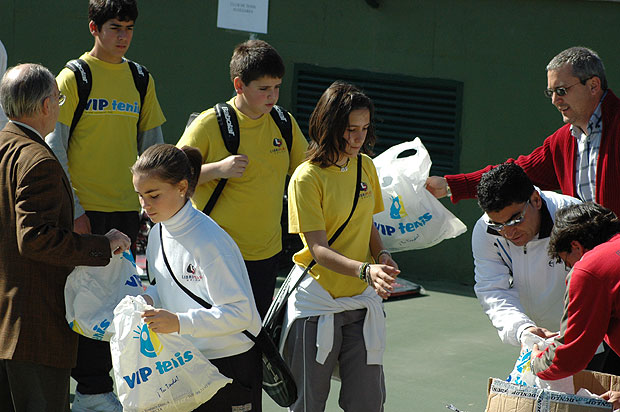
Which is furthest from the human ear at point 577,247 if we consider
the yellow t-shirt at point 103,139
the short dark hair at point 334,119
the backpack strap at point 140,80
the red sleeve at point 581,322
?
the backpack strap at point 140,80

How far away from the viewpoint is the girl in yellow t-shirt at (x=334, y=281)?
379 cm

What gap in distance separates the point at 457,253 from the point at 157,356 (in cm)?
603

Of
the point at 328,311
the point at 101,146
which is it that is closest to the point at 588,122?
the point at 328,311

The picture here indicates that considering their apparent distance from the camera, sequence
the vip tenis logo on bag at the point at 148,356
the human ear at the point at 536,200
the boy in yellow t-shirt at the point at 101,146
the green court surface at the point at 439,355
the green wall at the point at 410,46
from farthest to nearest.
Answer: the green wall at the point at 410,46, the green court surface at the point at 439,355, the boy in yellow t-shirt at the point at 101,146, the human ear at the point at 536,200, the vip tenis logo on bag at the point at 148,356

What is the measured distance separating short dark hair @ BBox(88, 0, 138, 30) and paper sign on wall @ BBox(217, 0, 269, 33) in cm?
429

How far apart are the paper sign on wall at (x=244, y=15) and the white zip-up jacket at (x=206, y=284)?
590 cm

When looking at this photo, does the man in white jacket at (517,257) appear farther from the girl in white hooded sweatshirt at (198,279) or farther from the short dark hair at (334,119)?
the girl in white hooded sweatshirt at (198,279)

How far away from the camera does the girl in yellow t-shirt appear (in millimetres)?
3789

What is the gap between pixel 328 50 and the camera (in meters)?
8.84

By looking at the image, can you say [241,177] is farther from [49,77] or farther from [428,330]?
[428,330]

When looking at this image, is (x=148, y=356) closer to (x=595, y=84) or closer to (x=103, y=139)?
(x=103, y=139)

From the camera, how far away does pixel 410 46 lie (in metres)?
8.63

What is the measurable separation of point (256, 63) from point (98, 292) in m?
1.36

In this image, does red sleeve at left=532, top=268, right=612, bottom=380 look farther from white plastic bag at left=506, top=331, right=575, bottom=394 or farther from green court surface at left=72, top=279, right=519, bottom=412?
green court surface at left=72, top=279, right=519, bottom=412
